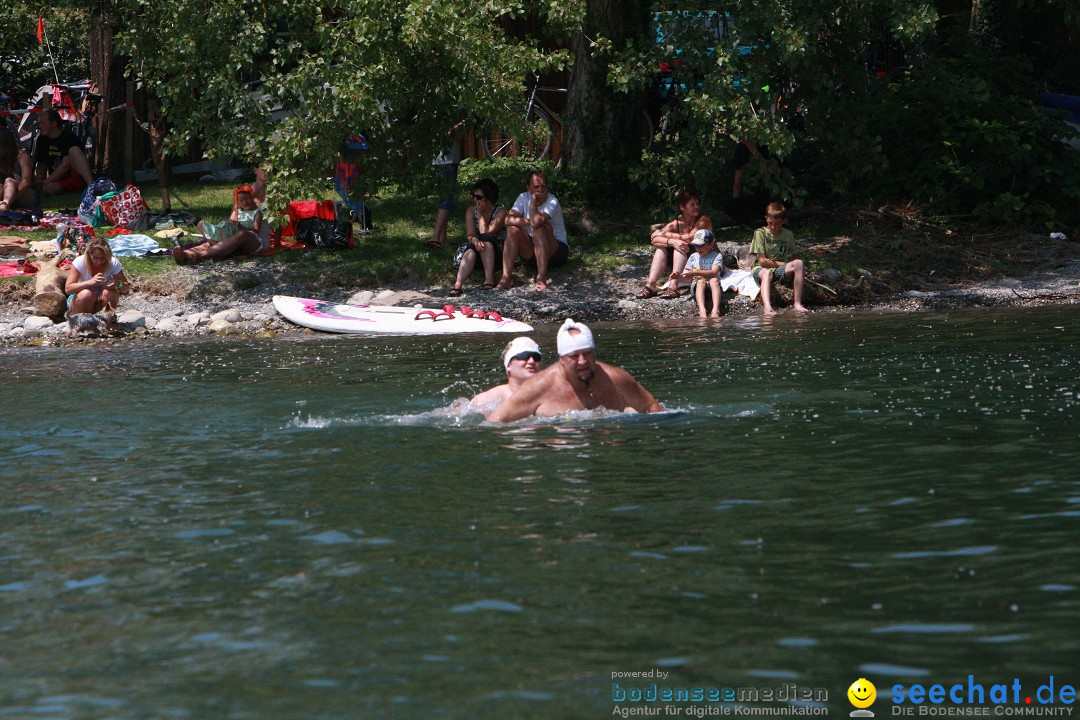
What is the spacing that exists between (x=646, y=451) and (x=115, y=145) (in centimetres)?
1745

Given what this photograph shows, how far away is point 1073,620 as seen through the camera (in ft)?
17.7

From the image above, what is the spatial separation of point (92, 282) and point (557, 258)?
580 cm

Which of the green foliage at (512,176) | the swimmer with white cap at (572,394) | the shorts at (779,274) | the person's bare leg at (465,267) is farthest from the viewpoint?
the green foliage at (512,176)

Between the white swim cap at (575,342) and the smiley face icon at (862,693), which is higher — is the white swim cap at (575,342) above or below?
above

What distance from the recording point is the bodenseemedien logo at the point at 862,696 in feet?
15.4

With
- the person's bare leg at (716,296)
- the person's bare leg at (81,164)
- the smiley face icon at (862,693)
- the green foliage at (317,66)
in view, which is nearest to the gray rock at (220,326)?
the green foliage at (317,66)

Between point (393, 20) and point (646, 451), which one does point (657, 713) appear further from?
point (393, 20)

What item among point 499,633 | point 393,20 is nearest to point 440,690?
point 499,633

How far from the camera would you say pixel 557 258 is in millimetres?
18281

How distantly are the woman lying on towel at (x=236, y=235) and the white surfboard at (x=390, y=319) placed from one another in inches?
77.6

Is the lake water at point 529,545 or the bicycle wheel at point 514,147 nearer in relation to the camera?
the lake water at point 529,545

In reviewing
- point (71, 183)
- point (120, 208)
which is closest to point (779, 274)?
point (120, 208)

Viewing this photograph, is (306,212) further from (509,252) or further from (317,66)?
(509,252)

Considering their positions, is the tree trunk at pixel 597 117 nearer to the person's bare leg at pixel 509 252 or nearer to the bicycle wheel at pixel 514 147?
the bicycle wheel at pixel 514 147
